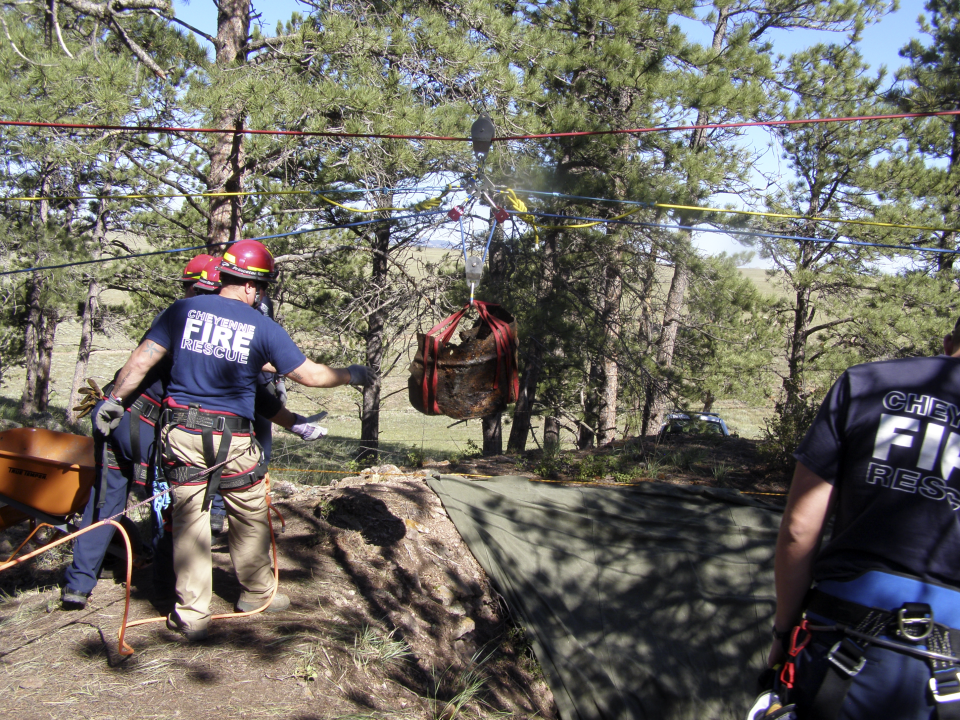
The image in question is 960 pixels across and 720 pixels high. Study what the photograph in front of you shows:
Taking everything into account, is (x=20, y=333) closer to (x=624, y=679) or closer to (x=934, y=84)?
(x=624, y=679)

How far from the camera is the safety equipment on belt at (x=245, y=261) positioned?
346 cm

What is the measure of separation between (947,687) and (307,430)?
3.04 metres

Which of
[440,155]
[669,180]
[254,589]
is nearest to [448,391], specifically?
[254,589]

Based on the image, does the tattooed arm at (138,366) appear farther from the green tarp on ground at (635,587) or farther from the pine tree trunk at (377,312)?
the pine tree trunk at (377,312)

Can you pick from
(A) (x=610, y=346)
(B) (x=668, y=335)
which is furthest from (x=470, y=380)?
(B) (x=668, y=335)

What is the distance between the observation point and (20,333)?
55.6 feet

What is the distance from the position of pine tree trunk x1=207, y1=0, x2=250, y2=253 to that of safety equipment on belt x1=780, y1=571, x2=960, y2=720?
784 cm

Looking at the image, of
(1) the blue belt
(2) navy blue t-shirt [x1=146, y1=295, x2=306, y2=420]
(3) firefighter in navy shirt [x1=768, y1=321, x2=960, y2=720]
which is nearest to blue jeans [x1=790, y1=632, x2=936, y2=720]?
(3) firefighter in navy shirt [x1=768, y1=321, x2=960, y2=720]

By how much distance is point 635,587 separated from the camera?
17.1 ft

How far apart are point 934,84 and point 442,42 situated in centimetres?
900

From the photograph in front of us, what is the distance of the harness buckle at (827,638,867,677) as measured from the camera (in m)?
1.76

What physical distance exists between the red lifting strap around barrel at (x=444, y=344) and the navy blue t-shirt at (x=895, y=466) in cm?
229

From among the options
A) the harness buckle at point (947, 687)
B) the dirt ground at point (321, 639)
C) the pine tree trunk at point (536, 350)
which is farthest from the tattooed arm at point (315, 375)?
the pine tree trunk at point (536, 350)

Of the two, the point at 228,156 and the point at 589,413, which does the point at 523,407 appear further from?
the point at 228,156
